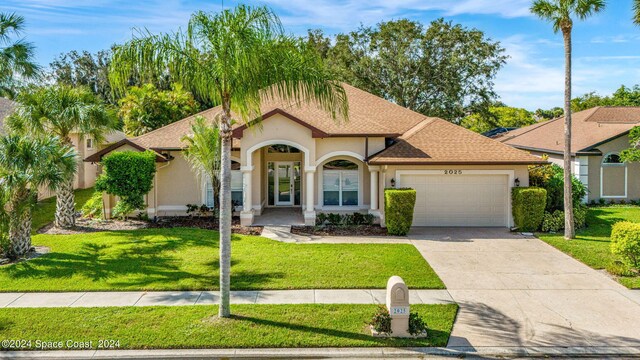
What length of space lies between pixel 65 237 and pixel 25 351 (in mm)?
9386

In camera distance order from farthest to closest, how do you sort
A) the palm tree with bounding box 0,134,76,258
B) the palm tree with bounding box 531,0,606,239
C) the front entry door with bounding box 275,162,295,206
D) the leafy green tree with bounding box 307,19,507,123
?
the leafy green tree with bounding box 307,19,507,123 < the front entry door with bounding box 275,162,295,206 < the palm tree with bounding box 531,0,606,239 < the palm tree with bounding box 0,134,76,258

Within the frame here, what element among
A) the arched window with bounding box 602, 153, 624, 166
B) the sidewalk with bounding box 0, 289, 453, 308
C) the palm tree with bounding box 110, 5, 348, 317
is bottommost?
the sidewalk with bounding box 0, 289, 453, 308

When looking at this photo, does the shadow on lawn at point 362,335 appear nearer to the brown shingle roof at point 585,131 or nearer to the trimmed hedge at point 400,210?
the trimmed hedge at point 400,210

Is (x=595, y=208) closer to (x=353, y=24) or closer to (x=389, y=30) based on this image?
(x=389, y=30)

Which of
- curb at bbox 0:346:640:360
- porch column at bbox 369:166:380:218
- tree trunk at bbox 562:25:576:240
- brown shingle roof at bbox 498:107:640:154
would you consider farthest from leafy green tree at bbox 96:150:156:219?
brown shingle roof at bbox 498:107:640:154


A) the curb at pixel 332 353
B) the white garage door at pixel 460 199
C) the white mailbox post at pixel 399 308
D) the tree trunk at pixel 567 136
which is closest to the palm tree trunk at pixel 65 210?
the curb at pixel 332 353

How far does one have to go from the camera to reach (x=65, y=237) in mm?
16562

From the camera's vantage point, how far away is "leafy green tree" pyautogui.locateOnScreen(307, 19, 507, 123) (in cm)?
3691

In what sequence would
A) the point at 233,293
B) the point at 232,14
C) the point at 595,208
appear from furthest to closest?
1. the point at 595,208
2. the point at 233,293
3. the point at 232,14

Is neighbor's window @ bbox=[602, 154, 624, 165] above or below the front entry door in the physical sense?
above

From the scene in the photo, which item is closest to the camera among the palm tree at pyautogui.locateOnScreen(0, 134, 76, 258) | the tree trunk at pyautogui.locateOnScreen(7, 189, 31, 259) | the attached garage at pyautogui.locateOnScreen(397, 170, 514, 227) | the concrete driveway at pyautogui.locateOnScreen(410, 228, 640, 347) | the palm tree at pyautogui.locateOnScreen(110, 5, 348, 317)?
the concrete driveway at pyautogui.locateOnScreen(410, 228, 640, 347)

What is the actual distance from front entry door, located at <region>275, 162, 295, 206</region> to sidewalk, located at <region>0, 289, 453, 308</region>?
12.8m

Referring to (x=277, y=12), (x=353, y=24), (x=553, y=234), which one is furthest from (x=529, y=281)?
(x=353, y=24)

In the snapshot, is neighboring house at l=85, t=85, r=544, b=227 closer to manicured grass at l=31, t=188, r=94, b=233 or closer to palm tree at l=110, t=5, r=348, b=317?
manicured grass at l=31, t=188, r=94, b=233
